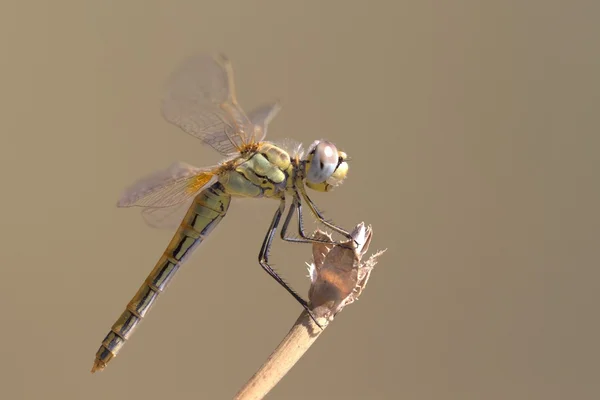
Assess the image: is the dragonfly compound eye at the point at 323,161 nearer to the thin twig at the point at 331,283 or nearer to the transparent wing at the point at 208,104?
the transparent wing at the point at 208,104

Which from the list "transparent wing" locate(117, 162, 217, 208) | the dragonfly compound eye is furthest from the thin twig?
"transparent wing" locate(117, 162, 217, 208)

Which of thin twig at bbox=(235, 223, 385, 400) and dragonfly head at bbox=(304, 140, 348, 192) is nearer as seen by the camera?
thin twig at bbox=(235, 223, 385, 400)

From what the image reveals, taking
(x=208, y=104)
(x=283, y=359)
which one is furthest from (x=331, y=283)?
(x=208, y=104)

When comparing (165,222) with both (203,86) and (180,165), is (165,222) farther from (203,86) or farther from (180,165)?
(203,86)

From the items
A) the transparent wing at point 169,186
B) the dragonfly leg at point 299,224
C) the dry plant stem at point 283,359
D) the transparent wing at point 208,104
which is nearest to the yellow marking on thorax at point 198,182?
the transparent wing at point 169,186

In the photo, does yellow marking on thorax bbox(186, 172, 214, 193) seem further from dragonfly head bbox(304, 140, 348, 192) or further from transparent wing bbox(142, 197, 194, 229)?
dragonfly head bbox(304, 140, 348, 192)

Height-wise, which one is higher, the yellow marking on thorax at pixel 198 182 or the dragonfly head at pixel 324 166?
the dragonfly head at pixel 324 166
